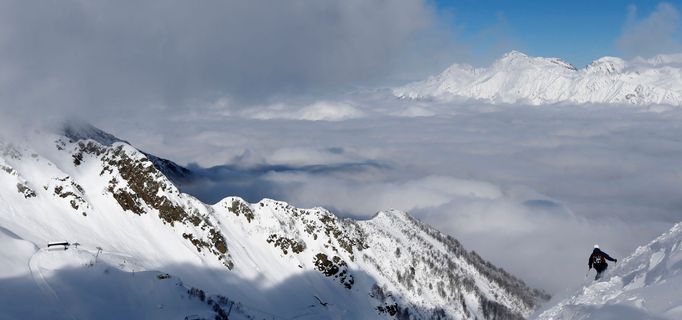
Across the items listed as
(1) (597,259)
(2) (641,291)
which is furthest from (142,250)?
(2) (641,291)

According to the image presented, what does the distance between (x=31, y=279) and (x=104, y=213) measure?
245 ft

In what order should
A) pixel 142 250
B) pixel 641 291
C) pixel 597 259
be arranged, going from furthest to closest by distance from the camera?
pixel 142 250, pixel 597 259, pixel 641 291

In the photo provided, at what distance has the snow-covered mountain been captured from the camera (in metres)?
85.1

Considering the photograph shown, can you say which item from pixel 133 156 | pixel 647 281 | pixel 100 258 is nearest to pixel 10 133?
pixel 133 156

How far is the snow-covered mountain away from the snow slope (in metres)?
70.4

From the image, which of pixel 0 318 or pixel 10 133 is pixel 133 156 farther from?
pixel 0 318

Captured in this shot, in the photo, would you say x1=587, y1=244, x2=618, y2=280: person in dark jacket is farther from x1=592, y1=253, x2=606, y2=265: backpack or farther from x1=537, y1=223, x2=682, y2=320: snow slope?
x1=537, y1=223, x2=682, y2=320: snow slope

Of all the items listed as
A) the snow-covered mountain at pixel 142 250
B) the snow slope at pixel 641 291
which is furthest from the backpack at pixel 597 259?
the snow-covered mountain at pixel 142 250

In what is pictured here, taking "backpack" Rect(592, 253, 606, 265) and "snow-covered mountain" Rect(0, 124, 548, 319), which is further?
"snow-covered mountain" Rect(0, 124, 548, 319)

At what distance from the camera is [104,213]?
149125 mm

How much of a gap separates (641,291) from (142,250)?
13983cm

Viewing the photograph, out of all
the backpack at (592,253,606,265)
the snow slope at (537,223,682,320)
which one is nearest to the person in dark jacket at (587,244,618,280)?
the backpack at (592,253,606,265)

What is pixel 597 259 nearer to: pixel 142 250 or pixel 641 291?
pixel 641 291

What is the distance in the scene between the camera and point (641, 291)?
67.9ft
